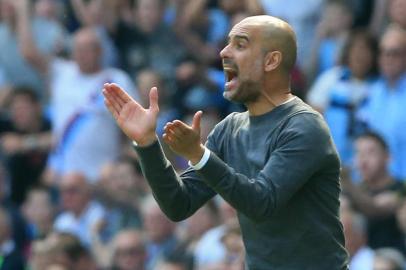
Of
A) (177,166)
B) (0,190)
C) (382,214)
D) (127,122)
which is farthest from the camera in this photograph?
(0,190)

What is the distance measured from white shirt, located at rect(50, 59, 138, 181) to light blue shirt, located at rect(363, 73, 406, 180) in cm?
214

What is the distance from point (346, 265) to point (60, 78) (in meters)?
6.56

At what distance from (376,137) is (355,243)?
0.91 metres

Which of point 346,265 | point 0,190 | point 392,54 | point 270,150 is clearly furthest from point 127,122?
point 0,190

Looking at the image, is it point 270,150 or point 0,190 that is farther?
point 0,190

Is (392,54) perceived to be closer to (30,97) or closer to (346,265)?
(30,97)

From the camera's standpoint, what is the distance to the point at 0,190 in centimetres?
1152

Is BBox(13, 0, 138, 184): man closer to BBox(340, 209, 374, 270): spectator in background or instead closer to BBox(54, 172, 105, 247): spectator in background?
BBox(54, 172, 105, 247): spectator in background

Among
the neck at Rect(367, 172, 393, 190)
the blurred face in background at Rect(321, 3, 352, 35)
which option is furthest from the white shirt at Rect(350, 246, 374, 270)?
the blurred face in background at Rect(321, 3, 352, 35)

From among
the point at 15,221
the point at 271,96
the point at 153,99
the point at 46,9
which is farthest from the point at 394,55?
the point at 153,99

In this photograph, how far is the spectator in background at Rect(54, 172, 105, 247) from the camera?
10.9 metres

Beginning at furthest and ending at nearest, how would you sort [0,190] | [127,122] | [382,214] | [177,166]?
[0,190], [177,166], [382,214], [127,122]

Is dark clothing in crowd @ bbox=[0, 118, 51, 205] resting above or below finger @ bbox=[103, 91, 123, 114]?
below

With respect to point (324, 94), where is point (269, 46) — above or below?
above
